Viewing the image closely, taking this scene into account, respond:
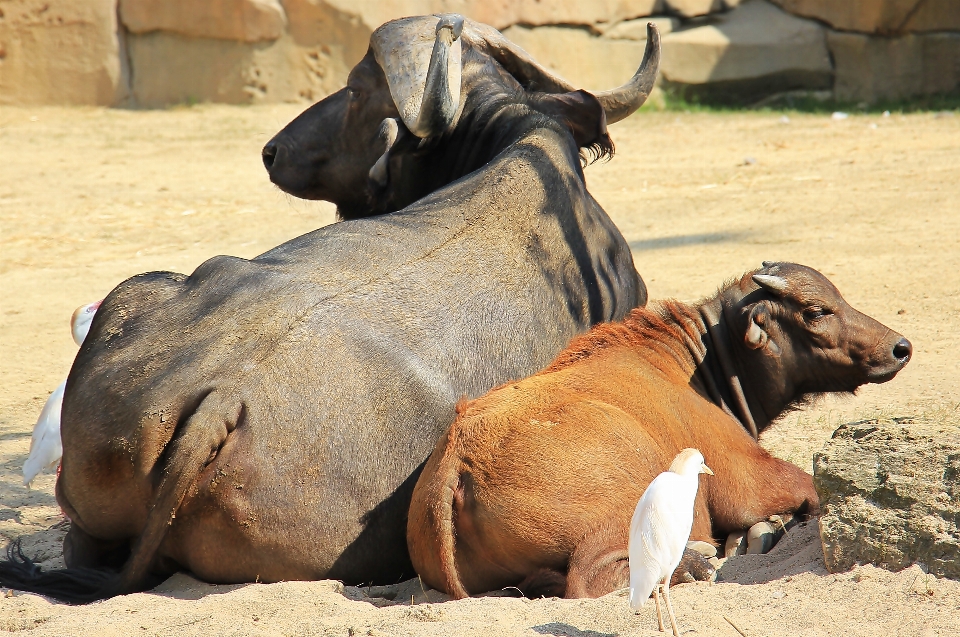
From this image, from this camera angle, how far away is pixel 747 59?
18.0 m

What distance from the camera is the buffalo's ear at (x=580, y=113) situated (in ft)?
21.6

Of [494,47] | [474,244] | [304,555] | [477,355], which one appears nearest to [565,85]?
[494,47]

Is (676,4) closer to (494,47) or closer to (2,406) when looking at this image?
(494,47)

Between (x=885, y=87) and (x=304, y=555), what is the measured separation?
1616cm

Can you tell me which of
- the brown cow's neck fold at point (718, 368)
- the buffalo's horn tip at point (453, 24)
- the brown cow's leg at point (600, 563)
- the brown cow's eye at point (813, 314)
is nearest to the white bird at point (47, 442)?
the buffalo's horn tip at point (453, 24)

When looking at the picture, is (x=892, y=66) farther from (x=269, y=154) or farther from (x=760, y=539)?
(x=760, y=539)

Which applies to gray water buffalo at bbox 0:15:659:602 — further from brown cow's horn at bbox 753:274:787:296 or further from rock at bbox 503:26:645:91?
rock at bbox 503:26:645:91

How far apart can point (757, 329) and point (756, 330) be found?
1 centimetres

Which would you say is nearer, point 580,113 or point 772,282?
point 772,282

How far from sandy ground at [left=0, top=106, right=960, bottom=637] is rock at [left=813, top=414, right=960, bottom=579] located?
0.26ft

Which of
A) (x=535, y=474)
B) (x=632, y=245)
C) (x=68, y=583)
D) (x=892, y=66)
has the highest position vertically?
(x=535, y=474)

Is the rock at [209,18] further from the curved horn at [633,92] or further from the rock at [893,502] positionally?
the rock at [893,502]

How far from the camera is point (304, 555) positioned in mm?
4109

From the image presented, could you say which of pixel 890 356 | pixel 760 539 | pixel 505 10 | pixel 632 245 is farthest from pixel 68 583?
pixel 505 10
